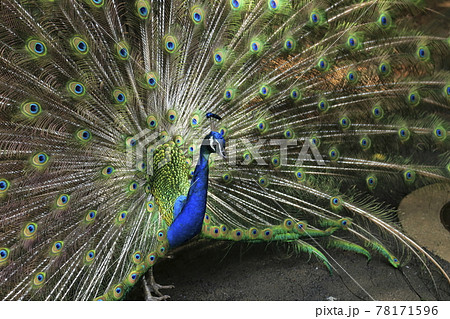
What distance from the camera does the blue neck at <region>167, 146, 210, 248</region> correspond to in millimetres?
2127

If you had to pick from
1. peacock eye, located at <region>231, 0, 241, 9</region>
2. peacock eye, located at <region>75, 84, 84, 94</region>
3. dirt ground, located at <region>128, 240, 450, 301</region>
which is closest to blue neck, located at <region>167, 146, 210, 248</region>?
dirt ground, located at <region>128, 240, 450, 301</region>

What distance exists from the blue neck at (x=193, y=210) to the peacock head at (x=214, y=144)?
11 millimetres

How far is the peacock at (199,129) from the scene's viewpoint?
1.98 meters

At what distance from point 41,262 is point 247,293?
1.26m

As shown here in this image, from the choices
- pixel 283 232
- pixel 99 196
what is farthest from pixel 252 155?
pixel 99 196

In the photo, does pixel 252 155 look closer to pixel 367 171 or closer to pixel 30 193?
pixel 367 171

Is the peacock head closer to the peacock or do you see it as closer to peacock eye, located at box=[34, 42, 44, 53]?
the peacock

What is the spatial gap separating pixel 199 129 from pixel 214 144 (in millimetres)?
496

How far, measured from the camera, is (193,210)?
217 cm

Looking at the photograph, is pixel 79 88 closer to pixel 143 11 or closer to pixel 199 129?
pixel 143 11

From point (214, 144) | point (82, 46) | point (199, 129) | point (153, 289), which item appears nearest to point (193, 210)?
point (214, 144)

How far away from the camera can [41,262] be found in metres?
2.02

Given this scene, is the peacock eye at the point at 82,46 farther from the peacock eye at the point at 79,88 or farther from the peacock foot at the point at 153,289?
the peacock foot at the point at 153,289

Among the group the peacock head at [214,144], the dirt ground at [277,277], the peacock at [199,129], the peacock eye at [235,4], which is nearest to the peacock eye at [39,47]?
the peacock at [199,129]
